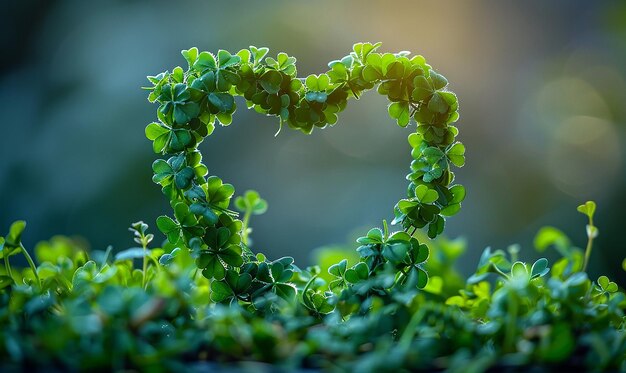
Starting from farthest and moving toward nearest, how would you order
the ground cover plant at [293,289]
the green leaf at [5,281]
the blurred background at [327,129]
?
the blurred background at [327,129], the green leaf at [5,281], the ground cover plant at [293,289]

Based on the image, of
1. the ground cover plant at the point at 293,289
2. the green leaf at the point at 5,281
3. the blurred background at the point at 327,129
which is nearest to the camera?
the ground cover plant at the point at 293,289

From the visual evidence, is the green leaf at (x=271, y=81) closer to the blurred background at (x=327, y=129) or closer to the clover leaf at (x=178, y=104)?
the clover leaf at (x=178, y=104)

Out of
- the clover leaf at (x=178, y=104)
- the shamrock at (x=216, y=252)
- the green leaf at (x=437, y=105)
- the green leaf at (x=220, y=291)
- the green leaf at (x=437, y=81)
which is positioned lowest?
the green leaf at (x=220, y=291)

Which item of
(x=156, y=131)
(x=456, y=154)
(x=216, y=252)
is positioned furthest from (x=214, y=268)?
(x=456, y=154)

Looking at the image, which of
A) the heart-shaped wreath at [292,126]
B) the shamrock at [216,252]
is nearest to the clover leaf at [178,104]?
the heart-shaped wreath at [292,126]

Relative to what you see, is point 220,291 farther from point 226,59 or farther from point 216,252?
point 226,59

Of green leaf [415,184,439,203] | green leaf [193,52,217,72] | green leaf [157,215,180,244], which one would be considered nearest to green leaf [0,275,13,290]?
green leaf [157,215,180,244]

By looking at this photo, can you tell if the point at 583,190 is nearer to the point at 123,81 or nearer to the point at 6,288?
the point at 123,81
